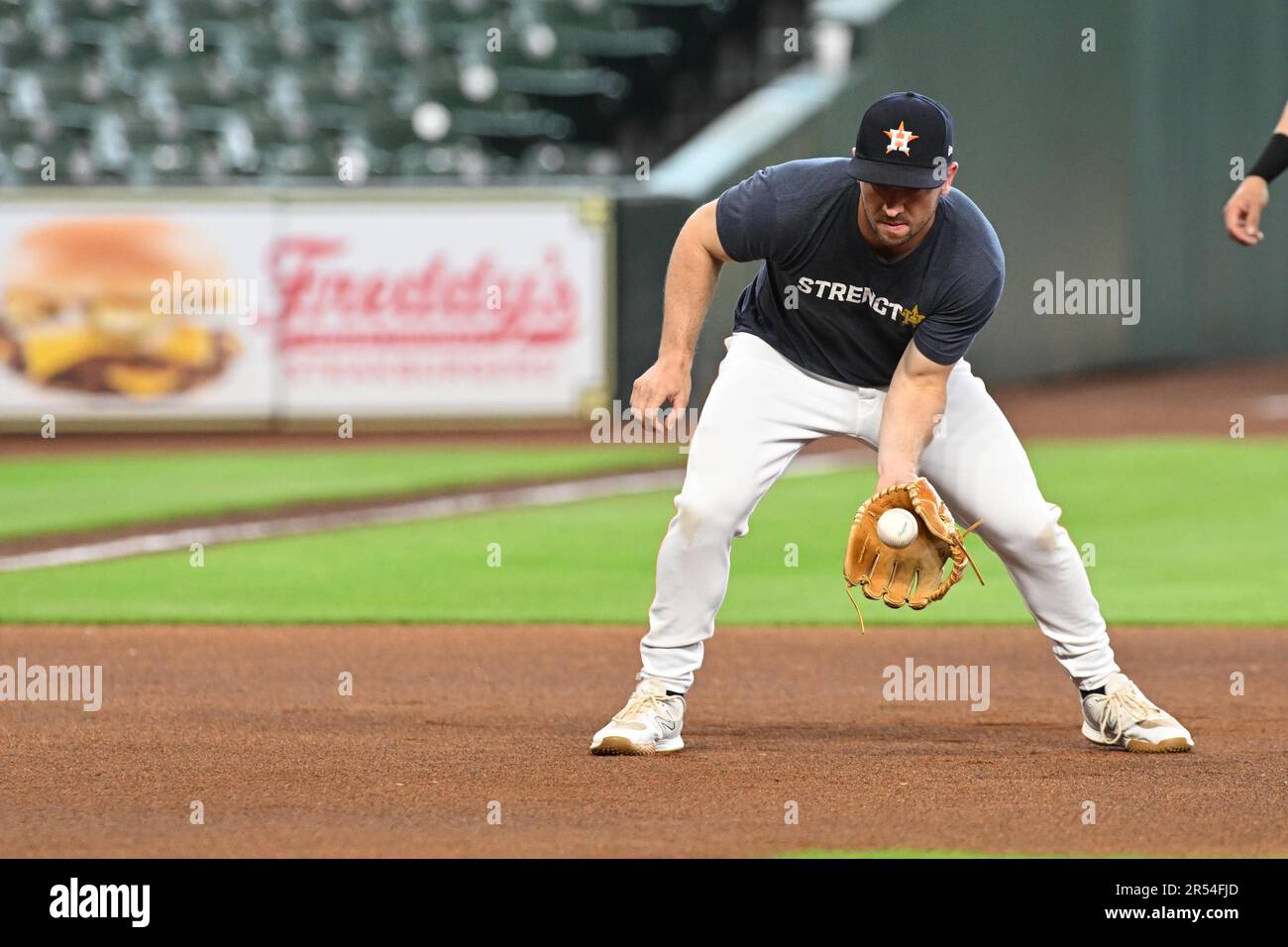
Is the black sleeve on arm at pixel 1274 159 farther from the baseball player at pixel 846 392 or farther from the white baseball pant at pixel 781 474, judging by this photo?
the white baseball pant at pixel 781 474

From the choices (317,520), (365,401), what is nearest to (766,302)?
(317,520)

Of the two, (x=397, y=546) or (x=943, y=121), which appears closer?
(x=943, y=121)

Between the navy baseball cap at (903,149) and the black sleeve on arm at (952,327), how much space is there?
43 cm

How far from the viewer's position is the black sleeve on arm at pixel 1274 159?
219 inches

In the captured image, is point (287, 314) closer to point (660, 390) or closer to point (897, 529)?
point (660, 390)

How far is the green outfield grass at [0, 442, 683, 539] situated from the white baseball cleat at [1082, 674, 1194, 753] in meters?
8.01

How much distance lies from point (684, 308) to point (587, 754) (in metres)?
1.36

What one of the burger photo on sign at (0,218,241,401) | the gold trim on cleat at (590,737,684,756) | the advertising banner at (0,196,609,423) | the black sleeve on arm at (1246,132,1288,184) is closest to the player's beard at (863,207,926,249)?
the black sleeve on arm at (1246,132,1288,184)

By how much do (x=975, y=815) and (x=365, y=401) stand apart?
42.3 ft

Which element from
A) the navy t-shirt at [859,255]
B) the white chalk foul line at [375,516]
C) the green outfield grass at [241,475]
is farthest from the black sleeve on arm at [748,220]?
the green outfield grass at [241,475]

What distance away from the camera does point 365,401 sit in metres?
17.1
